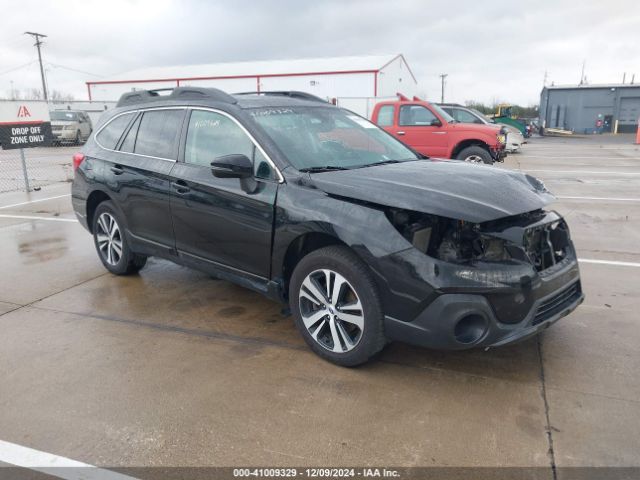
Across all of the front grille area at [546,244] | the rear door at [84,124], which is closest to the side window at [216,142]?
the front grille area at [546,244]

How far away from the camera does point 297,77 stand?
3741 cm

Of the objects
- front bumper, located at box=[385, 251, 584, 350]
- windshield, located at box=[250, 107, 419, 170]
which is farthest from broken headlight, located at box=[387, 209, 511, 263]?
windshield, located at box=[250, 107, 419, 170]

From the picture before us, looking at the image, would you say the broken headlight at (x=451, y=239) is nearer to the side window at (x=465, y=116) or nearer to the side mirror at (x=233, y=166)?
the side mirror at (x=233, y=166)

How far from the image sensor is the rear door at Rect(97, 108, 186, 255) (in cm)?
452

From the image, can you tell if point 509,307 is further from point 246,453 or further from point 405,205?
point 246,453

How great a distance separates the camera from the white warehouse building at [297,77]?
3644cm

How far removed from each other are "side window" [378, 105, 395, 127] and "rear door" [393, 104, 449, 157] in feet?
0.71

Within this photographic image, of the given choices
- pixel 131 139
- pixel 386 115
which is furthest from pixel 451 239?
pixel 386 115

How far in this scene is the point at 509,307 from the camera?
2.98 m

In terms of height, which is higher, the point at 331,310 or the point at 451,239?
the point at 451,239

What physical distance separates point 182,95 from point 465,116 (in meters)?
11.9

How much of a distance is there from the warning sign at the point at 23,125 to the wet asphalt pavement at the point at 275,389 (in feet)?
23.1

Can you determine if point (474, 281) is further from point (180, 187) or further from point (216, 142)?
point (180, 187)

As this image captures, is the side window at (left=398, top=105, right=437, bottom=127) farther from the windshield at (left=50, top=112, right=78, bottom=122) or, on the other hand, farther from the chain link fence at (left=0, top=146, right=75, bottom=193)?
the windshield at (left=50, top=112, right=78, bottom=122)
